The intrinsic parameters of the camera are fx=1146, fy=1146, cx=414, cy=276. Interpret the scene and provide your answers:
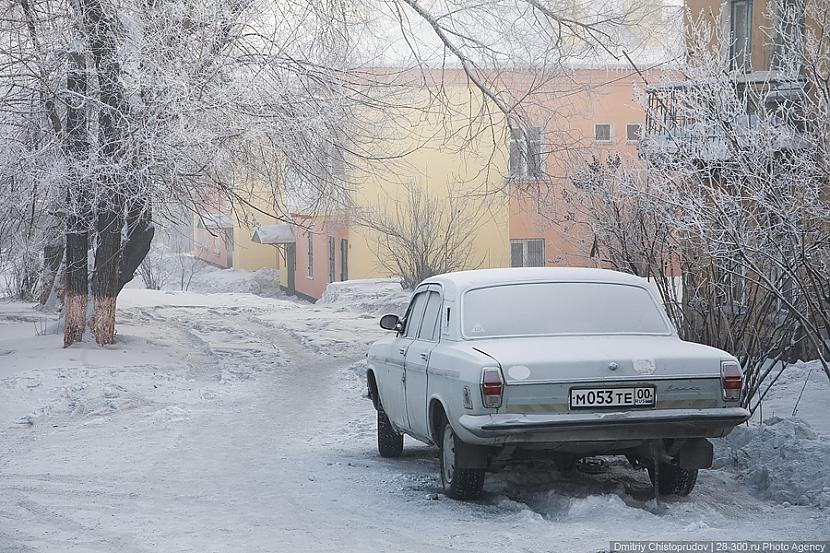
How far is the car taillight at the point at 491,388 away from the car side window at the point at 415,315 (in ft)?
6.84

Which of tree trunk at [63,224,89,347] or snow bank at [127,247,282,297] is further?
snow bank at [127,247,282,297]

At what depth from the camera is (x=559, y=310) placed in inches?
313

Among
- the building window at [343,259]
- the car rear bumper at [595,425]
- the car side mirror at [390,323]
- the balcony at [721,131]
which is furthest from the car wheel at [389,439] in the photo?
the building window at [343,259]

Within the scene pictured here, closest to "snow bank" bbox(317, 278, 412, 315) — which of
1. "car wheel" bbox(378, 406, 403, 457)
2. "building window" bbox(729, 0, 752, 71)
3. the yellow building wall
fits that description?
the yellow building wall

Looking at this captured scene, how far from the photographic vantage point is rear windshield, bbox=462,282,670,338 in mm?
7828

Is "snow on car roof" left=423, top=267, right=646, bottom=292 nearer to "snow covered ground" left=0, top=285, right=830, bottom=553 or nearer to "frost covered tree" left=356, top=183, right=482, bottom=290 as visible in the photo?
"snow covered ground" left=0, top=285, right=830, bottom=553

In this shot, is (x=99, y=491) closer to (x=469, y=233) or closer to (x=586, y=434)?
(x=586, y=434)

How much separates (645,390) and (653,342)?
0.62 m

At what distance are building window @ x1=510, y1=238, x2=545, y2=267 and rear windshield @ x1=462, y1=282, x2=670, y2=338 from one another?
1073 inches

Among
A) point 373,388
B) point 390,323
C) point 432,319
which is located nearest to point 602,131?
point 373,388

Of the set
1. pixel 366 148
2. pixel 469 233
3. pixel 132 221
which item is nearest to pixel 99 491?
pixel 132 221

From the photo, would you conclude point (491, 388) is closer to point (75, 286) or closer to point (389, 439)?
point (389, 439)

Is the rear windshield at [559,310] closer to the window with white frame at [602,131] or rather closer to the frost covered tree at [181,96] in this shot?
the frost covered tree at [181,96]

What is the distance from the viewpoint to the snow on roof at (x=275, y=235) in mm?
46594
